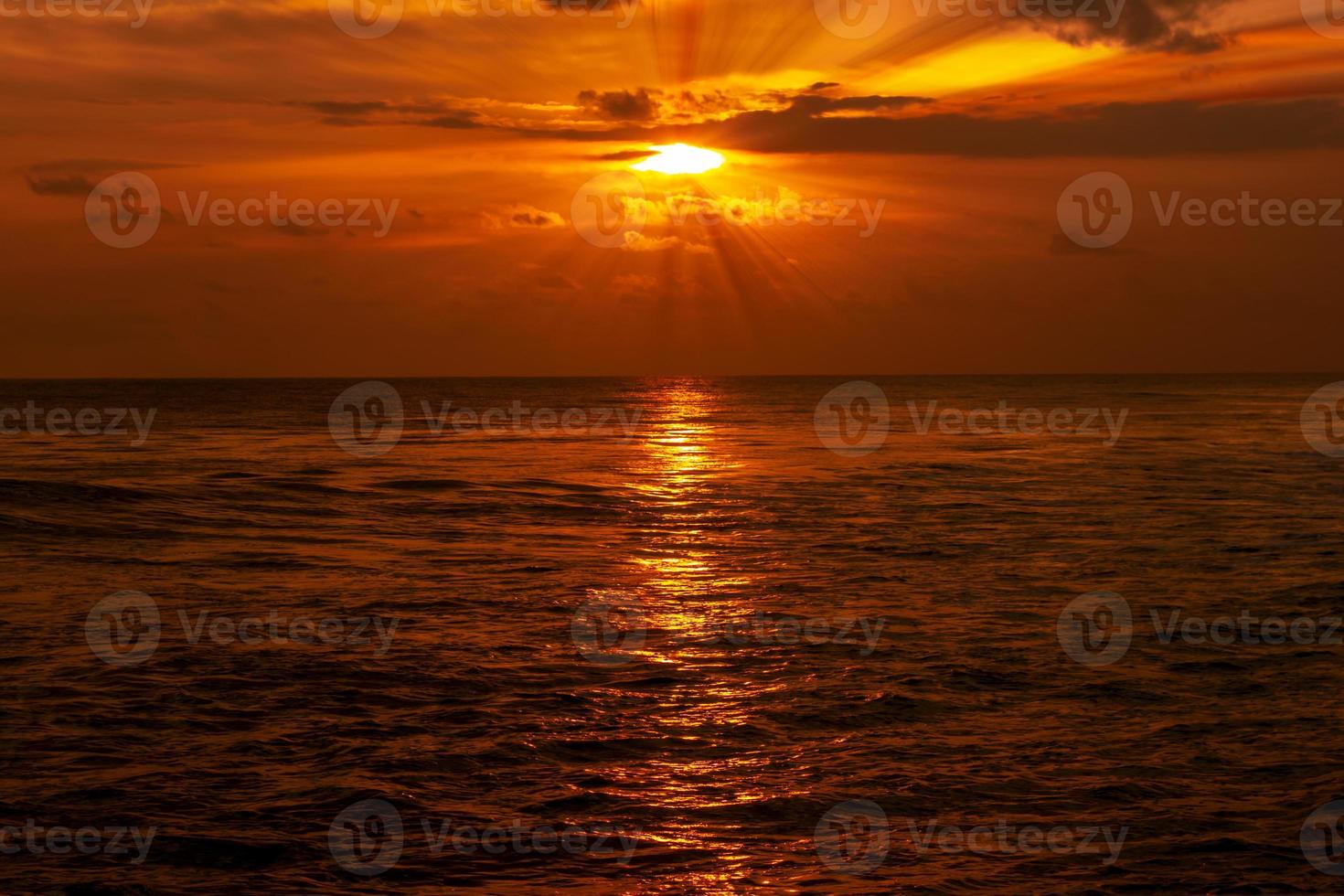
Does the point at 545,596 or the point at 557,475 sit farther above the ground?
the point at 557,475

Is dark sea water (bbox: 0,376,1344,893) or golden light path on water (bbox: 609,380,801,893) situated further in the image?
golden light path on water (bbox: 609,380,801,893)

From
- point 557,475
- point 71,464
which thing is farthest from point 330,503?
point 71,464

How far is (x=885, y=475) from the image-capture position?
4412 cm

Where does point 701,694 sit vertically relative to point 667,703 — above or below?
above

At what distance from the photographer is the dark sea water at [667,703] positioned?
8.45m

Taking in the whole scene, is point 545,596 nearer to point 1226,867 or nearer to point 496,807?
point 496,807

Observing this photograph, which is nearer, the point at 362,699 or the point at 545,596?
the point at 362,699

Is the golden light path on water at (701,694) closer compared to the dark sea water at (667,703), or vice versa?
the dark sea water at (667,703)

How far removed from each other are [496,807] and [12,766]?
13.9 feet

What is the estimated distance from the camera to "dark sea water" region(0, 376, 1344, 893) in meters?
8.45

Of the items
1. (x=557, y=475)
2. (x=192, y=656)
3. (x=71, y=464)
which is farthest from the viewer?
(x=71, y=464)

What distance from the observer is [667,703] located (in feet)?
40.7

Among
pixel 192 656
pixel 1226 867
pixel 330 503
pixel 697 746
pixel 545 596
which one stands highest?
pixel 330 503

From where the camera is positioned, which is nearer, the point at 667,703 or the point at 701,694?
the point at 667,703
